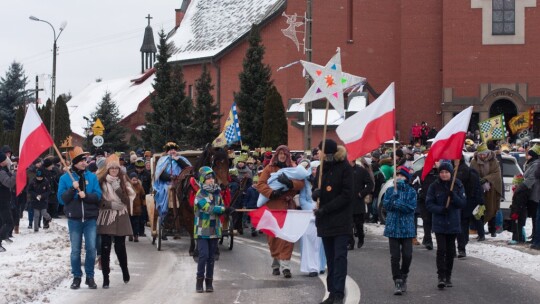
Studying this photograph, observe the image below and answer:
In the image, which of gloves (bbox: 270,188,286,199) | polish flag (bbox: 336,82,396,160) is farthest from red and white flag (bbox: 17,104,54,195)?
polish flag (bbox: 336,82,396,160)

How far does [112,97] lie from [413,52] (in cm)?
3885

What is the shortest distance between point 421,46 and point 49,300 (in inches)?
1896

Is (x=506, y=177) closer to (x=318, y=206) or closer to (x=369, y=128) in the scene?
(x=369, y=128)

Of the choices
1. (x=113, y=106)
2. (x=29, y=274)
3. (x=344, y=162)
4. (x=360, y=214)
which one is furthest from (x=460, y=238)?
(x=113, y=106)

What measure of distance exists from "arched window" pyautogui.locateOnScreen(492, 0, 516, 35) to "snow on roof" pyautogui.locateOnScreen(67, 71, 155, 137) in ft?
109

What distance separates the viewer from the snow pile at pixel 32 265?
44.6 ft

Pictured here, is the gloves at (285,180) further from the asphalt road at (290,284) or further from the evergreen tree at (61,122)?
the evergreen tree at (61,122)

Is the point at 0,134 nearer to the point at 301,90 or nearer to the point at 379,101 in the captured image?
the point at 301,90

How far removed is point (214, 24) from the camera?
69250 millimetres

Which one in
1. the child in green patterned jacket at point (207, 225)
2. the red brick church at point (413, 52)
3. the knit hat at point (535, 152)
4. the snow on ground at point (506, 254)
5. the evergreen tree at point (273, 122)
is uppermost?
the red brick church at point (413, 52)

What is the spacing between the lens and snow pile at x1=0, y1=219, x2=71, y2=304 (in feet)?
44.6

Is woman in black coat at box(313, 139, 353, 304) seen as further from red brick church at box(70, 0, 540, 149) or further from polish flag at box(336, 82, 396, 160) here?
red brick church at box(70, 0, 540, 149)

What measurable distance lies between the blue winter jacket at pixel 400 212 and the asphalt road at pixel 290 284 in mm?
792

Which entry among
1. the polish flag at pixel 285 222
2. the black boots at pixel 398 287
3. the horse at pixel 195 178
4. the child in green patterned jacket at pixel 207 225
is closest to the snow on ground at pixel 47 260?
the child in green patterned jacket at pixel 207 225
